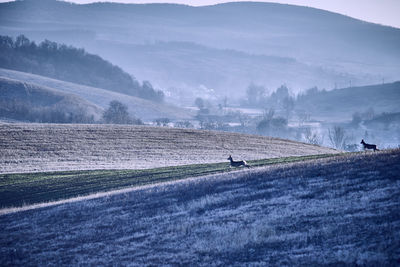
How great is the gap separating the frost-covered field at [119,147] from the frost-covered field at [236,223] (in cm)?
1887

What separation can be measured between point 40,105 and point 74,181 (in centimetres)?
9942

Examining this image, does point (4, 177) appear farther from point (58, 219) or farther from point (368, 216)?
point (368, 216)

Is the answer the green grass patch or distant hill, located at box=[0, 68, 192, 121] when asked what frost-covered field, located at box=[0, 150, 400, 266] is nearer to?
the green grass patch

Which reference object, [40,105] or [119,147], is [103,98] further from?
[119,147]

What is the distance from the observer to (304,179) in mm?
22891

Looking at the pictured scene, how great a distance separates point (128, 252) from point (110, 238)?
6.85 ft

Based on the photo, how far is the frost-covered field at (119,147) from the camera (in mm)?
43406

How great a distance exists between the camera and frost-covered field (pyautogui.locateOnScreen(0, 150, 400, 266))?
14609 mm

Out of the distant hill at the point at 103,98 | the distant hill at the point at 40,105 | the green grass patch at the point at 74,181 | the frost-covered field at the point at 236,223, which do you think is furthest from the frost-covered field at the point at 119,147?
the distant hill at the point at 103,98

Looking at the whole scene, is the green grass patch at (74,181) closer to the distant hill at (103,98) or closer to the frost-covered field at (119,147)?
the frost-covered field at (119,147)

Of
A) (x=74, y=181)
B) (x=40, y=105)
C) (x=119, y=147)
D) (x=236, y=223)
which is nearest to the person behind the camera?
(x=236, y=223)

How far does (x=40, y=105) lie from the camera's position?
415ft

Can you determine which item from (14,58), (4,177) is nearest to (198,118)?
(14,58)

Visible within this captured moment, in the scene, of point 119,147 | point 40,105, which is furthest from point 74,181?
point 40,105
